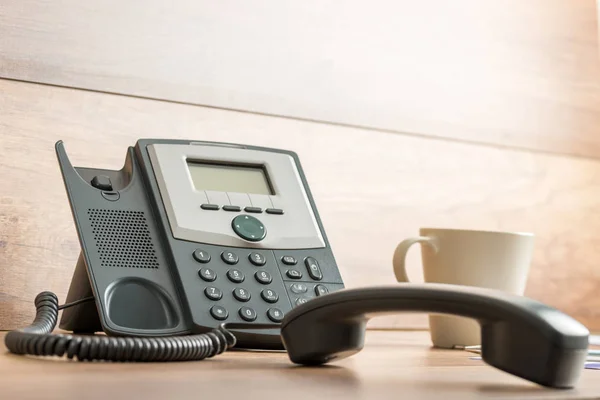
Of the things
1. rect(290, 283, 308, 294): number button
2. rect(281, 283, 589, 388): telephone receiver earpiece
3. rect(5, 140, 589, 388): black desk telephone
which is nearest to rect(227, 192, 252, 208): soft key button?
rect(5, 140, 589, 388): black desk telephone

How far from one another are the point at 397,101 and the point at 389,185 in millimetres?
125

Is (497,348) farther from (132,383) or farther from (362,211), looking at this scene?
(362,211)

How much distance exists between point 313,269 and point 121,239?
18 cm

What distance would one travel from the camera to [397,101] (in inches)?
44.8

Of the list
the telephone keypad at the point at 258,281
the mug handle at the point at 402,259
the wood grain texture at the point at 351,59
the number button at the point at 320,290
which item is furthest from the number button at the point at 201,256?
the wood grain texture at the point at 351,59

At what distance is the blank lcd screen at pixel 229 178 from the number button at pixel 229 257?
0.09 metres

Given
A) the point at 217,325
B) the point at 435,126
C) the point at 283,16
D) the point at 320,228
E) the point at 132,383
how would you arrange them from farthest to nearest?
the point at 435,126 < the point at 283,16 < the point at 320,228 < the point at 217,325 < the point at 132,383

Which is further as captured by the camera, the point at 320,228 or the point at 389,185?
the point at 389,185

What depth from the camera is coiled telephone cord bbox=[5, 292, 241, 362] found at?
49cm

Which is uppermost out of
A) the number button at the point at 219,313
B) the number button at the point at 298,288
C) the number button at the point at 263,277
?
the number button at the point at 263,277

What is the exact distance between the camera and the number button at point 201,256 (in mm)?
668

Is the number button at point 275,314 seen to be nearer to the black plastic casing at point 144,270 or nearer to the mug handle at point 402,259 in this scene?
the black plastic casing at point 144,270

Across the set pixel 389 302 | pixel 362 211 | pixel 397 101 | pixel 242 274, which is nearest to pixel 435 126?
pixel 397 101

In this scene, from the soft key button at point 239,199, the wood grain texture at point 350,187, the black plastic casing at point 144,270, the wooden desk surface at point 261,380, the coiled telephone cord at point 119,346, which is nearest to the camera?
the wooden desk surface at point 261,380
